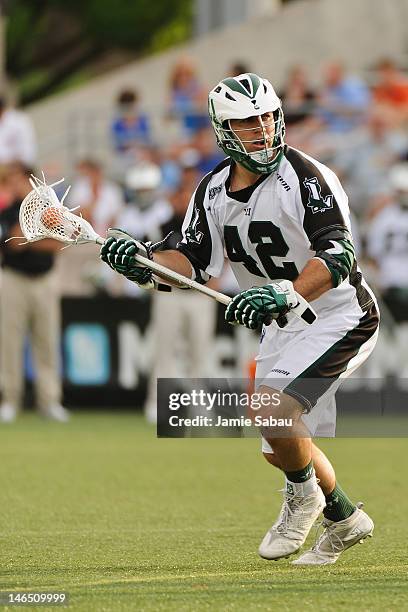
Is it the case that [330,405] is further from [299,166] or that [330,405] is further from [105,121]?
[105,121]

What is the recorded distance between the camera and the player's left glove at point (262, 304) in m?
6.08

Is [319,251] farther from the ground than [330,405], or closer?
farther from the ground

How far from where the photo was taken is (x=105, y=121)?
732 inches

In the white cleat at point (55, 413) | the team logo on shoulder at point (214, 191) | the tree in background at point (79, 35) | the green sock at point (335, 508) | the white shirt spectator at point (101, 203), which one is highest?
the tree in background at point (79, 35)

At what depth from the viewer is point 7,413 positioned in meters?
14.1

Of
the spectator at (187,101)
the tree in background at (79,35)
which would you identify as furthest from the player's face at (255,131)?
the tree in background at (79,35)

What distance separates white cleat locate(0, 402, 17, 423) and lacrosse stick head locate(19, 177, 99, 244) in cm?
722

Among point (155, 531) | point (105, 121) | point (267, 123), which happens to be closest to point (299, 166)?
point (267, 123)

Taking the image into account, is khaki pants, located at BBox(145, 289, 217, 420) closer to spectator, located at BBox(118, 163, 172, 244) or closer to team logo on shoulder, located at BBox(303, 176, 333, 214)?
spectator, located at BBox(118, 163, 172, 244)

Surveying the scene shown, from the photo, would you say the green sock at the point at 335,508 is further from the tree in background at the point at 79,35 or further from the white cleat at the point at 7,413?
the tree in background at the point at 79,35

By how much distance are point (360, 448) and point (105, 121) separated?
7862 mm

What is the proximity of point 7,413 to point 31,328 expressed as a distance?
847 mm

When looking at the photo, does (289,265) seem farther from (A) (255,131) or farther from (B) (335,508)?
(B) (335,508)

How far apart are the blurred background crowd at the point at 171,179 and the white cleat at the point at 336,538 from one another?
259 inches
